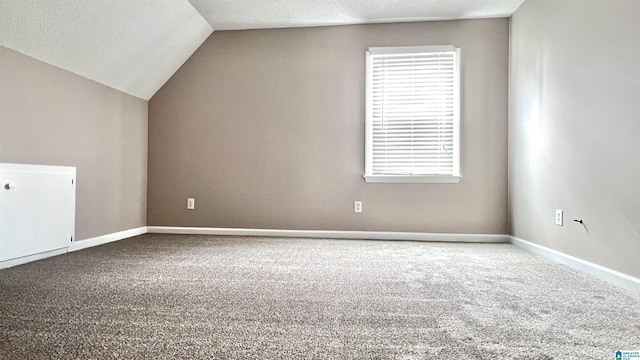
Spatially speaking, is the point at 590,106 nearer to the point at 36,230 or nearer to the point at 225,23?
the point at 225,23

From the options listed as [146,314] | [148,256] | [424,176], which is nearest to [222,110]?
[148,256]

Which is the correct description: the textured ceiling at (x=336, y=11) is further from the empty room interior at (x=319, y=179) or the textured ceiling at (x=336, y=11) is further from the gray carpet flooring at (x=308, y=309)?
the gray carpet flooring at (x=308, y=309)

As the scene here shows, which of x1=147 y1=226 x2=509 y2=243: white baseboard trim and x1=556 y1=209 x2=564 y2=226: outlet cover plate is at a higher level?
x1=556 y1=209 x2=564 y2=226: outlet cover plate

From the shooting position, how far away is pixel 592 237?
8.63 feet

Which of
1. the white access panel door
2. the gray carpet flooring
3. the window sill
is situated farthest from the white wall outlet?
the white access panel door

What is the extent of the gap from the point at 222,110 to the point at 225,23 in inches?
36.2

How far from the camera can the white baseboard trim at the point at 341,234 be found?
13.3ft

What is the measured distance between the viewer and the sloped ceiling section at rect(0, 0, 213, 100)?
8.87 ft

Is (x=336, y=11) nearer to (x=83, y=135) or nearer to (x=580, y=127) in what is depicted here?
(x=580, y=127)

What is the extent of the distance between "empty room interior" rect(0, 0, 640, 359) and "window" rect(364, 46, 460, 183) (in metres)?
0.02

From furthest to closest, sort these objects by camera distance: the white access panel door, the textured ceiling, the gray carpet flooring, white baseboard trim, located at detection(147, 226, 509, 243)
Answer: white baseboard trim, located at detection(147, 226, 509, 243), the textured ceiling, the white access panel door, the gray carpet flooring

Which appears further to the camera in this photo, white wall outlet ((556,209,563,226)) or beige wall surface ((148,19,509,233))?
beige wall surface ((148,19,509,233))

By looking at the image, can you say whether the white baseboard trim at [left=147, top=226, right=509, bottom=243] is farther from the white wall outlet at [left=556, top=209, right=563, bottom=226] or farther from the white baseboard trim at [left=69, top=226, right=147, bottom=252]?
the white wall outlet at [left=556, top=209, right=563, bottom=226]

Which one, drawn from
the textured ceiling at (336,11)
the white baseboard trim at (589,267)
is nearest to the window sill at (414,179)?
the white baseboard trim at (589,267)
